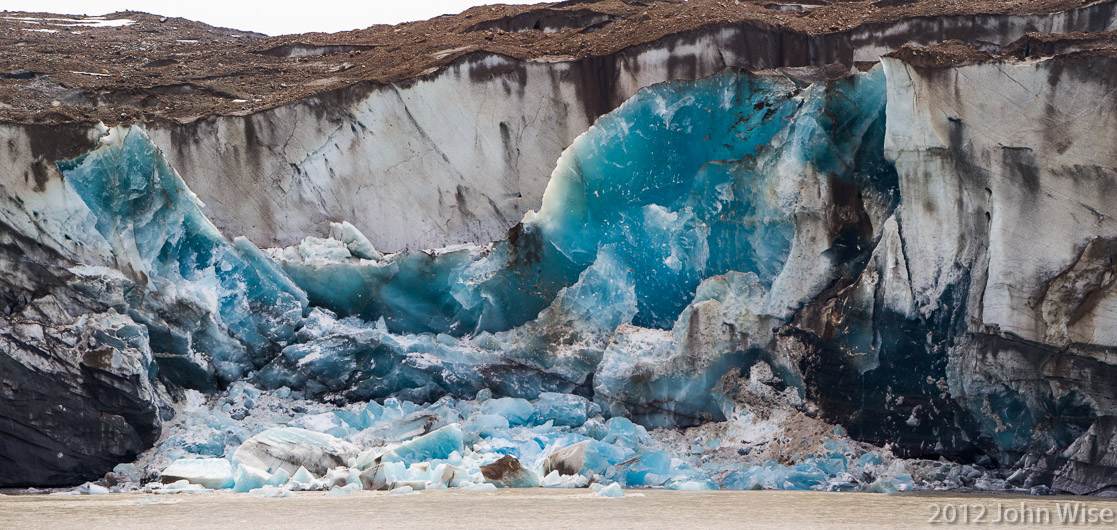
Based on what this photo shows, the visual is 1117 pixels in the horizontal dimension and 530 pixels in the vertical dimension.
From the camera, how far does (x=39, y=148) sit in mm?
9664

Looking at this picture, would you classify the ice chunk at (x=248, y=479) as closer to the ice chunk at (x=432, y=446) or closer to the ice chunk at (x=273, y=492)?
the ice chunk at (x=273, y=492)

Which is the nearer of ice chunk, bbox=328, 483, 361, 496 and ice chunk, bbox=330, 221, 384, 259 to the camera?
ice chunk, bbox=328, 483, 361, 496

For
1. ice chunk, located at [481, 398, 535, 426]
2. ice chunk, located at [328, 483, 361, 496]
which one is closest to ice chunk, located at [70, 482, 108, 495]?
ice chunk, located at [328, 483, 361, 496]

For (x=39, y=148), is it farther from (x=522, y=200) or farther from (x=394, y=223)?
(x=522, y=200)

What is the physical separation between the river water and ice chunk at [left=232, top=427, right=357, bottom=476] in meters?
0.62

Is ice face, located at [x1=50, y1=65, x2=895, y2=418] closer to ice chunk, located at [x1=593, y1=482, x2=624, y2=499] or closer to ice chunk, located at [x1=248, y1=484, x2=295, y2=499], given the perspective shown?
ice chunk, located at [x1=248, y1=484, x2=295, y2=499]

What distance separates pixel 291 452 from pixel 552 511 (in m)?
2.70

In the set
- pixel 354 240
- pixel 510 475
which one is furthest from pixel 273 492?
pixel 354 240

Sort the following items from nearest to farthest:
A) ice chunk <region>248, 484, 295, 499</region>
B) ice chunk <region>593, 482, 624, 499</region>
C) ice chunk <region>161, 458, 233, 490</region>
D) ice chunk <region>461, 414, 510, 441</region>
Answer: ice chunk <region>593, 482, 624, 499</region> < ice chunk <region>248, 484, 295, 499</region> < ice chunk <region>161, 458, 233, 490</region> < ice chunk <region>461, 414, 510, 441</region>

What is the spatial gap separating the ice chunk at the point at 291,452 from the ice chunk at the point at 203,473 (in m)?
0.12

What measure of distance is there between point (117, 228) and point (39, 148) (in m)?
0.84

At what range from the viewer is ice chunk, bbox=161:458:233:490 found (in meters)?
8.45

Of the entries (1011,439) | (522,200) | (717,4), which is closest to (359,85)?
(522,200)

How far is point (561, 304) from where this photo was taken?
10156mm
